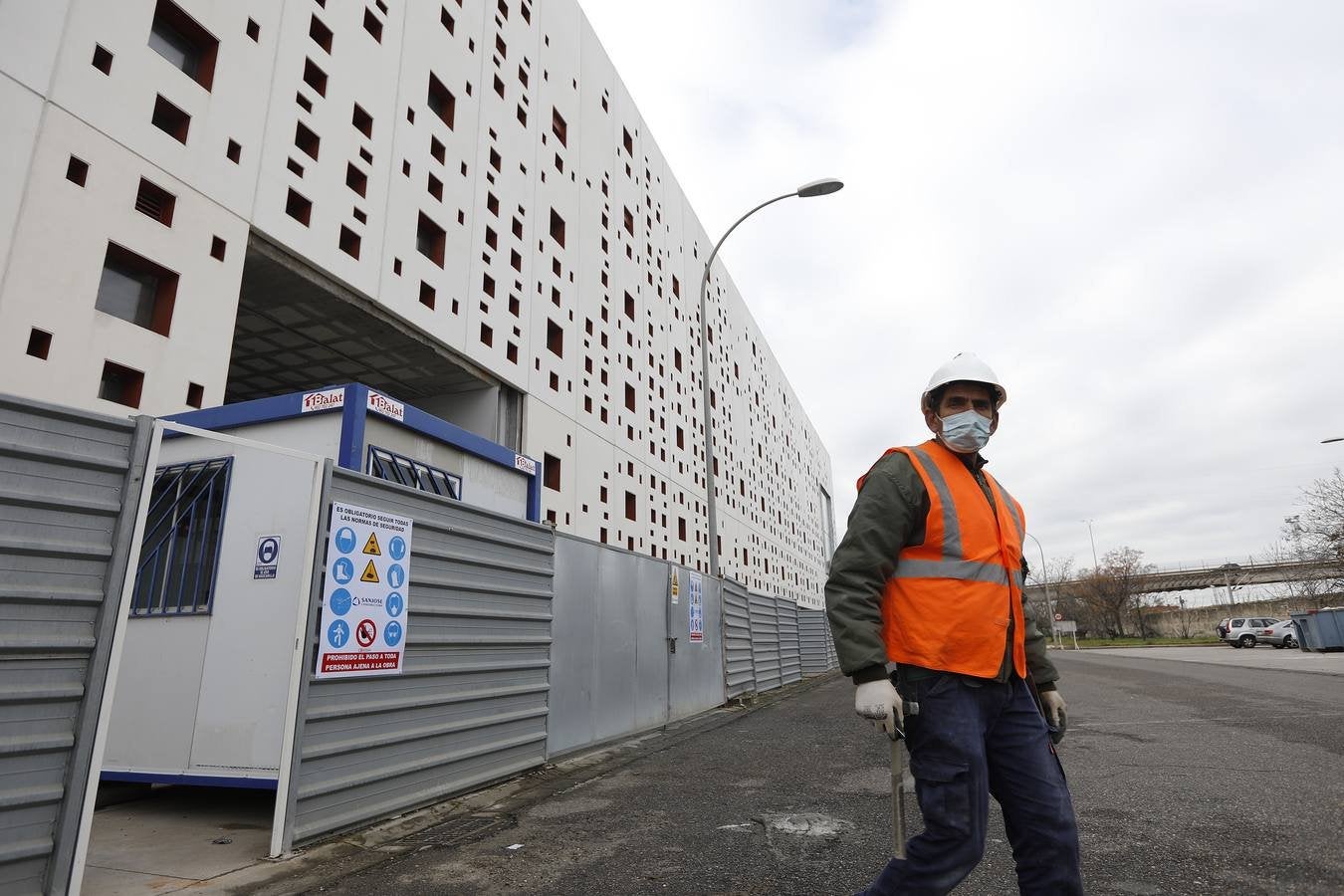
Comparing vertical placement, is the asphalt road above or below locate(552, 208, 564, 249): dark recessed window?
below

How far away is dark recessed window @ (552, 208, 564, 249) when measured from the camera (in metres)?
21.5

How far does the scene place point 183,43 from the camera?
446 inches

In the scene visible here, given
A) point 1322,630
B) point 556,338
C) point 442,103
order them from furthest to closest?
1. point 1322,630
2. point 556,338
3. point 442,103

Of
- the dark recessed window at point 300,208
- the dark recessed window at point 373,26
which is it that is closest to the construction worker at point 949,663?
the dark recessed window at point 300,208

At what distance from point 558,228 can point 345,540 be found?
18.1 meters

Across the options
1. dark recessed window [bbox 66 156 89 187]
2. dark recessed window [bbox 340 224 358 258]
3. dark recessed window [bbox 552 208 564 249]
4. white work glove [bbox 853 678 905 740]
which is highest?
dark recessed window [bbox 552 208 564 249]

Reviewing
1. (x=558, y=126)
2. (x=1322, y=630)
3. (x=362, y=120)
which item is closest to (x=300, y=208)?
(x=362, y=120)

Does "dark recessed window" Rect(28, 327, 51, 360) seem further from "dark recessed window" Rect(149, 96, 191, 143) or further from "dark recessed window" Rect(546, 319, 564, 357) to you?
"dark recessed window" Rect(546, 319, 564, 357)

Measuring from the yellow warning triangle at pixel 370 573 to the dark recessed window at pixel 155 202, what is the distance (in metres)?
8.02

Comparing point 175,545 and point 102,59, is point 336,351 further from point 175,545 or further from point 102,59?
point 175,545

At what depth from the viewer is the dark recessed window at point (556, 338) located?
813 inches

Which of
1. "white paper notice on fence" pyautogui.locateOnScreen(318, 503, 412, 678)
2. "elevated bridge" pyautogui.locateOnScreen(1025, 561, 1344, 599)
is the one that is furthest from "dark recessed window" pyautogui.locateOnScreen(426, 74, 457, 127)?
"elevated bridge" pyautogui.locateOnScreen(1025, 561, 1344, 599)

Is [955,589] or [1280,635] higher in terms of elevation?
[955,589]

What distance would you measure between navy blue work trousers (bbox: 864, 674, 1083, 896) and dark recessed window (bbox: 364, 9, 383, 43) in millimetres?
17161
